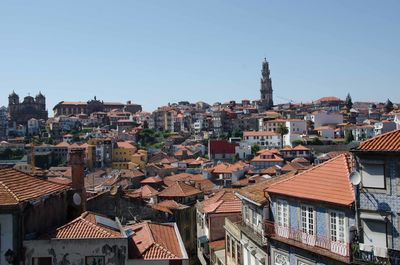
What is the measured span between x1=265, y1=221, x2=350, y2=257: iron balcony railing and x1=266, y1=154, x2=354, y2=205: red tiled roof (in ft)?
5.16

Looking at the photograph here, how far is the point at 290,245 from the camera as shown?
69.6 ft

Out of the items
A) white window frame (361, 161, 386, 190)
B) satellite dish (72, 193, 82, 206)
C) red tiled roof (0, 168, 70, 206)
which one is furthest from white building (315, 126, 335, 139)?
red tiled roof (0, 168, 70, 206)

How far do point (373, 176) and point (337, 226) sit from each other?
8.75ft

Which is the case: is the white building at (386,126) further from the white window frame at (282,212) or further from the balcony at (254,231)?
the white window frame at (282,212)

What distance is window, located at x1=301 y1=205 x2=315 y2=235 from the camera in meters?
20.5

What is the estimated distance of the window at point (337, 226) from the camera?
753 inches

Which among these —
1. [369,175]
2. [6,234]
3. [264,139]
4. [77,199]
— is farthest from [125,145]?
[369,175]

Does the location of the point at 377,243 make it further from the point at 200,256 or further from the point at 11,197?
the point at 200,256

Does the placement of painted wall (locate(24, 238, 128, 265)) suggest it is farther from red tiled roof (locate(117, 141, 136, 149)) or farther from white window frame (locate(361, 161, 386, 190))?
red tiled roof (locate(117, 141, 136, 149))

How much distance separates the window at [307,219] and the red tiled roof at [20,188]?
35.6 feet

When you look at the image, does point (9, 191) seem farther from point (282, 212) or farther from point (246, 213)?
point (246, 213)

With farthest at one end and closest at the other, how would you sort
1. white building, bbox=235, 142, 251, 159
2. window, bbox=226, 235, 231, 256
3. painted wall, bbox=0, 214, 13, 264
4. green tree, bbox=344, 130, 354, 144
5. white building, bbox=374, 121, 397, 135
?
white building, bbox=374, 121, 397, 135 → white building, bbox=235, 142, 251, 159 → green tree, bbox=344, 130, 354, 144 → window, bbox=226, 235, 231, 256 → painted wall, bbox=0, 214, 13, 264

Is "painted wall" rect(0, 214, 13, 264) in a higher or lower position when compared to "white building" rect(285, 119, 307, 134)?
lower

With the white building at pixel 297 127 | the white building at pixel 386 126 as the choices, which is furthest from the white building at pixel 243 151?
the white building at pixel 386 126
